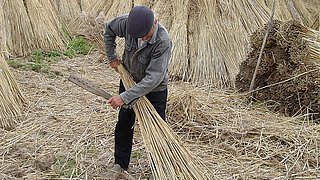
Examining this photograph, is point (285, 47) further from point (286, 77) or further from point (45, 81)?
point (45, 81)

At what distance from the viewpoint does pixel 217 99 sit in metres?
4.71

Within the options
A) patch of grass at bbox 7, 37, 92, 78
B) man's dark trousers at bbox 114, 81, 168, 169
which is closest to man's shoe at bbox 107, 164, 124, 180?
man's dark trousers at bbox 114, 81, 168, 169

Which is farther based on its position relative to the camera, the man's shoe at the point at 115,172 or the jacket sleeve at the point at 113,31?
the man's shoe at the point at 115,172

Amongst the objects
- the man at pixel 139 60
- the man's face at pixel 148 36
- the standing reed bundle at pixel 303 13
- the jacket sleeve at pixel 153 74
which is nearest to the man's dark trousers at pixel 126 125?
the man at pixel 139 60

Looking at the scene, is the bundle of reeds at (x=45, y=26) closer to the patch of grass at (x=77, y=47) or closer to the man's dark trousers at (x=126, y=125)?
the patch of grass at (x=77, y=47)

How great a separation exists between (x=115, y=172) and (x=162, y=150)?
0.52m

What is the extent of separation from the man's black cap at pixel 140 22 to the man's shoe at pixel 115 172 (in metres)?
1.05

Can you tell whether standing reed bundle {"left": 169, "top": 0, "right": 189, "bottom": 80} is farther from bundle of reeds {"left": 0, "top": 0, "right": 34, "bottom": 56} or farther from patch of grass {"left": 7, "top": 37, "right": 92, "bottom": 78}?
bundle of reeds {"left": 0, "top": 0, "right": 34, "bottom": 56}

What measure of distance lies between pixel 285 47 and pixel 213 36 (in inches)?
46.7

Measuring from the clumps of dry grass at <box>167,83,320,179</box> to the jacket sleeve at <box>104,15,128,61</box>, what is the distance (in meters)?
1.11


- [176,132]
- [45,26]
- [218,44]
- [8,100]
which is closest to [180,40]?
[218,44]

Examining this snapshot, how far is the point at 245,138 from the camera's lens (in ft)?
12.7

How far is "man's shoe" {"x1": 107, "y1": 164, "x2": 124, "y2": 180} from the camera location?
3.14 meters

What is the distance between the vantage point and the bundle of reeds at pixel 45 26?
598 cm
